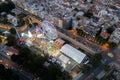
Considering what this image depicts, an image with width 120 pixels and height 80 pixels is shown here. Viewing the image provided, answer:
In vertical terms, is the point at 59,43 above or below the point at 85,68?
above

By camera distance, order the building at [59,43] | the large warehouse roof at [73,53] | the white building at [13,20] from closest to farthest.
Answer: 1. the large warehouse roof at [73,53]
2. the building at [59,43]
3. the white building at [13,20]

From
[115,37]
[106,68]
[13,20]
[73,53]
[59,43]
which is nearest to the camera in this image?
[106,68]

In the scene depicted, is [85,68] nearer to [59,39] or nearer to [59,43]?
[59,43]

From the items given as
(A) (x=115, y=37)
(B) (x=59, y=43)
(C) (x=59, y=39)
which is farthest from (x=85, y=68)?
(A) (x=115, y=37)

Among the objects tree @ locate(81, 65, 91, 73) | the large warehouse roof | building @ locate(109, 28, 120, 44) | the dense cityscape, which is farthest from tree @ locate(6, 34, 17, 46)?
building @ locate(109, 28, 120, 44)

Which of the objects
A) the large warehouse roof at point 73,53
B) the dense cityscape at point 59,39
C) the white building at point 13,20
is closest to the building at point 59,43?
the dense cityscape at point 59,39

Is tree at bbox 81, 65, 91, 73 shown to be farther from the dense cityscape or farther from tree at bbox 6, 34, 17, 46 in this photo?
tree at bbox 6, 34, 17, 46

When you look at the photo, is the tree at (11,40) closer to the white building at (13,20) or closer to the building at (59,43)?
the white building at (13,20)
